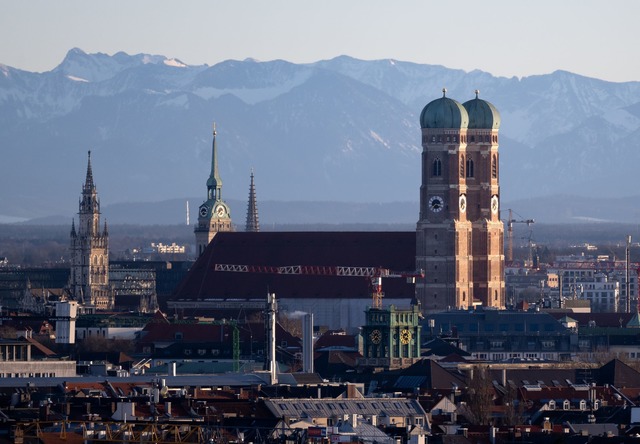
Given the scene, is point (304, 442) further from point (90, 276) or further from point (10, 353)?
point (90, 276)

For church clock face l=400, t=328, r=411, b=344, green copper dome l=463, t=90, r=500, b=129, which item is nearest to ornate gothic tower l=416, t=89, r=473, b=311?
green copper dome l=463, t=90, r=500, b=129

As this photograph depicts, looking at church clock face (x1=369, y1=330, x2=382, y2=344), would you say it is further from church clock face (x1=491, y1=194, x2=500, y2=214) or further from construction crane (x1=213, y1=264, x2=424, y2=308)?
church clock face (x1=491, y1=194, x2=500, y2=214)

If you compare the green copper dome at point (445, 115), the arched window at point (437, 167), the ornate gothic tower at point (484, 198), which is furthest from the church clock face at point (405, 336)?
the ornate gothic tower at point (484, 198)

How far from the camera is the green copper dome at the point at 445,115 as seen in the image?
15362cm

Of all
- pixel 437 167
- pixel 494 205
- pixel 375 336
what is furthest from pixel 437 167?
pixel 375 336

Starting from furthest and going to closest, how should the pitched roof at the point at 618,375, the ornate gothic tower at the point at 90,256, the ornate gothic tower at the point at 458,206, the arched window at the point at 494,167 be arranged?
the ornate gothic tower at the point at 90,256 < the arched window at the point at 494,167 < the ornate gothic tower at the point at 458,206 < the pitched roof at the point at 618,375

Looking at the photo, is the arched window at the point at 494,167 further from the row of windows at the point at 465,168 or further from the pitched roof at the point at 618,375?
the pitched roof at the point at 618,375

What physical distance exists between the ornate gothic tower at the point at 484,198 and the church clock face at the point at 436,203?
5.56 feet

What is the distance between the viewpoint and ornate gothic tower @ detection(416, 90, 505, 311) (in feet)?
504

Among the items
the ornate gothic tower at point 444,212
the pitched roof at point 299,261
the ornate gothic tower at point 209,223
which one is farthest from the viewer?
the ornate gothic tower at point 209,223

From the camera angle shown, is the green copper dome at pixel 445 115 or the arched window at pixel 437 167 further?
the arched window at pixel 437 167

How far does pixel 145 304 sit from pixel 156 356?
5800 centimetres

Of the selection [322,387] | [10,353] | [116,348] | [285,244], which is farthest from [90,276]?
[322,387]

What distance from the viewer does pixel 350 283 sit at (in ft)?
520
